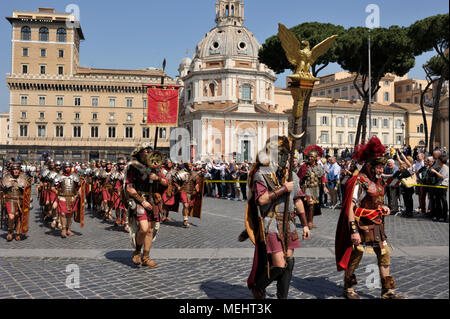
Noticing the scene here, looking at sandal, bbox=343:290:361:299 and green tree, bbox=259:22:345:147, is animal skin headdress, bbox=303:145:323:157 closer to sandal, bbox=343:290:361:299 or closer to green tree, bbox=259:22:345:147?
sandal, bbox=343:290:361:299

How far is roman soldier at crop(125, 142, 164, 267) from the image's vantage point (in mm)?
6367

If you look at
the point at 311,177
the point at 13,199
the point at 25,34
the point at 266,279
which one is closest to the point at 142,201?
the point at 266,279

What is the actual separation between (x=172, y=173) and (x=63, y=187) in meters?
3.00

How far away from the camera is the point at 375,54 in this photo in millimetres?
29516

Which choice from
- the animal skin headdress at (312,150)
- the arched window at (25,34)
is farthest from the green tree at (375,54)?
the arched window at (25,34)

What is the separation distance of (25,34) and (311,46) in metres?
52.7

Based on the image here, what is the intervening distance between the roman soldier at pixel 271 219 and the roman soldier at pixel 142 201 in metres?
2.64

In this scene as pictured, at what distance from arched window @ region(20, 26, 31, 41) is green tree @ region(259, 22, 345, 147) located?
4603cm

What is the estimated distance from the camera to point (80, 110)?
73.0 metres

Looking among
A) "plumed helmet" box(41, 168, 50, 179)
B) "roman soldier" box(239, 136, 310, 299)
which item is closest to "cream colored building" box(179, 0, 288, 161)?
"plumed helmet" box(41, 168, 50, 179)

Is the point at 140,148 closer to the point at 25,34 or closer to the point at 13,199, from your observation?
the point at 13,199

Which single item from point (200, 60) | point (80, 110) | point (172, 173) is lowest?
point (172, 173)
